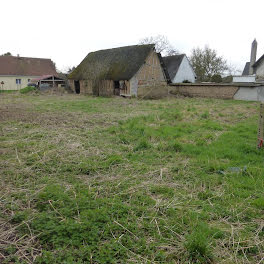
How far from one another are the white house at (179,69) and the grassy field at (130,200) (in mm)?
28390

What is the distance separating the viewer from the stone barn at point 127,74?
23.9 meters

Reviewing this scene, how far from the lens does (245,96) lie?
2156 centimetres

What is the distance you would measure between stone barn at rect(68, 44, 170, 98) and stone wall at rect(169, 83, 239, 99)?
1.39 metres

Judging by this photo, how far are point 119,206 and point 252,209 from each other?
2041 millimetres

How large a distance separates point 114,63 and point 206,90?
33.9ft

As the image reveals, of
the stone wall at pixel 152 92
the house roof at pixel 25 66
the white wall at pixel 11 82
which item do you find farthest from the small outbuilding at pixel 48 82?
the stone wall at pixel 152 92

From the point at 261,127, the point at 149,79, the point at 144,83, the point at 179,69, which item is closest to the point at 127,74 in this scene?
the point at 144,83

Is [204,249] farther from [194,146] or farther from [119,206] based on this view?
[194,146]

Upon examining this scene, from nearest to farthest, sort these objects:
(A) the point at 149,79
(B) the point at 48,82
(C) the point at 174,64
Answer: (A) the point at 149,79 < (B) the point at 48,82 < (C) the point at 174,64

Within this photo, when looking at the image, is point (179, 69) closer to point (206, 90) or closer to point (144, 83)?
point (206, 90)

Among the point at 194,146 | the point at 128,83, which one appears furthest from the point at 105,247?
the point at 128,83

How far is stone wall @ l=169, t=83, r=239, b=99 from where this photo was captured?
73.8ft

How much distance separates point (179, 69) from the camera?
34531 millimetres

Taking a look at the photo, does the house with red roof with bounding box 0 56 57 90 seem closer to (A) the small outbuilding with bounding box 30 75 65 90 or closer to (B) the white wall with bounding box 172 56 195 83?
(A) the small outbuilding with bounding box 30 75 65 90
